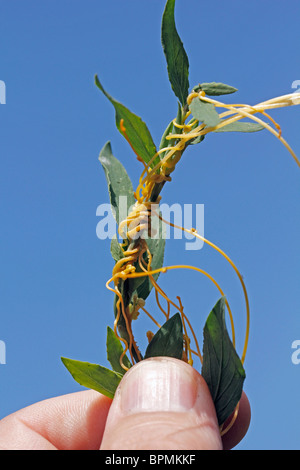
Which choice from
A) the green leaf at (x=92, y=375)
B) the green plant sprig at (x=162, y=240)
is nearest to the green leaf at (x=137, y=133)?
the green plant sprig at (x=162, y=240)

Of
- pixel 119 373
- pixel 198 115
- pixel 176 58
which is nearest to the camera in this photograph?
pixel 198 115

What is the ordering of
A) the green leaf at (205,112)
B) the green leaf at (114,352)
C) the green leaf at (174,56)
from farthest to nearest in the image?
1. the green leaf at (114,352)
2. the green leaf at (174,56)
3. the green leaf at (205,112)

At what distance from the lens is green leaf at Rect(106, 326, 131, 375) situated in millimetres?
1023

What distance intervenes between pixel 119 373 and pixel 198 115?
0.60 m

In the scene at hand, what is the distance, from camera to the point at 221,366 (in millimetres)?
928

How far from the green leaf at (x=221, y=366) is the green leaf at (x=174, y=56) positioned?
433mm

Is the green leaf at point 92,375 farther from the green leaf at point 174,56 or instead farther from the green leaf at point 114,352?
the green leaf at point 174,56

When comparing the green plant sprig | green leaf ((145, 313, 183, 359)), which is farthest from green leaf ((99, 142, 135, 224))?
green leaf ((145, 313, 183, 359))

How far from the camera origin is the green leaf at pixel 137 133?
94cm

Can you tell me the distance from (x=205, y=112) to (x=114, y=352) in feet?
1.83

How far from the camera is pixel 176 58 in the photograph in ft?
3.07

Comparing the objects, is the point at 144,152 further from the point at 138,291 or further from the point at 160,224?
the point at 138,291

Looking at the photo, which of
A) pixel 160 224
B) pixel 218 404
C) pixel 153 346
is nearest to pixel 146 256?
pixel 160 224
